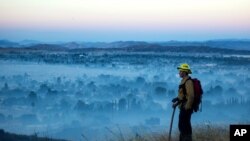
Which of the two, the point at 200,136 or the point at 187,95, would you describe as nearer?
the point at 187,95

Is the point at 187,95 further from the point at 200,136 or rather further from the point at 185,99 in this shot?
the point at 200,136

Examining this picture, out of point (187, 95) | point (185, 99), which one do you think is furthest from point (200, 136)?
point (187, 95)

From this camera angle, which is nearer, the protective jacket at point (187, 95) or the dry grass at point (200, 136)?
the protective jacket at point (187, 95)

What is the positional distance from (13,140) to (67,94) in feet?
162

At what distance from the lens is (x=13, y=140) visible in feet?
84.2

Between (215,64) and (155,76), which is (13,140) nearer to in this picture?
(215,64)

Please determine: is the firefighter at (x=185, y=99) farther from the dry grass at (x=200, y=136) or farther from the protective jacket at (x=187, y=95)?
the dry grass at (x=200, y=136)

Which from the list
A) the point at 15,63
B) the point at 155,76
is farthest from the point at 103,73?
the point at 15,63

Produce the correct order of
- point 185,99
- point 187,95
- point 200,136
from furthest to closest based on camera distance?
point 200,136 < point 185,99 < point 187,95

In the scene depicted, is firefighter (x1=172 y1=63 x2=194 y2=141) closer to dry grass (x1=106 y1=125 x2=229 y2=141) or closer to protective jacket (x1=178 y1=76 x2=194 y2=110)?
protective jacket (x1=178 y1=76 x2=194 y2=110)

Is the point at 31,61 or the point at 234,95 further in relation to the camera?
the point at 31,61

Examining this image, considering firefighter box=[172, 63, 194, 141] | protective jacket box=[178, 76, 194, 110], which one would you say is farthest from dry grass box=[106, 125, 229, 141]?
protective jacket box=[178, 76, 194, 110]

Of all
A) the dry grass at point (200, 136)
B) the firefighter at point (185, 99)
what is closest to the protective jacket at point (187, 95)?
the firefighter at point (185, 99)

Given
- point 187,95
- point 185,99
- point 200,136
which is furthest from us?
point 200,136
